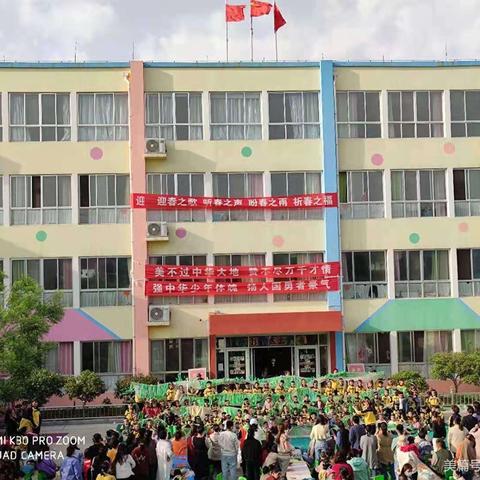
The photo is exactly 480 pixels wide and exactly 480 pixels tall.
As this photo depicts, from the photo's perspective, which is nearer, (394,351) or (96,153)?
(96,153)

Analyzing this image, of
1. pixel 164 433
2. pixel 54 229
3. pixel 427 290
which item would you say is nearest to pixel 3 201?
pixel 54 229

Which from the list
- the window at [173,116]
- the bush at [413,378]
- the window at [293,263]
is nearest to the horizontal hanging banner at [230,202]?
the window at [293,263]

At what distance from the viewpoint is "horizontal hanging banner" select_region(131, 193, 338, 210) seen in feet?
118

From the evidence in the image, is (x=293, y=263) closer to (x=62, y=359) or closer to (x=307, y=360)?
(x=307, y=360)

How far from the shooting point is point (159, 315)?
35.6m

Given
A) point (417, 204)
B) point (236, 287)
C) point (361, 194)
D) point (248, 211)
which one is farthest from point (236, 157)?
point (417, 204)

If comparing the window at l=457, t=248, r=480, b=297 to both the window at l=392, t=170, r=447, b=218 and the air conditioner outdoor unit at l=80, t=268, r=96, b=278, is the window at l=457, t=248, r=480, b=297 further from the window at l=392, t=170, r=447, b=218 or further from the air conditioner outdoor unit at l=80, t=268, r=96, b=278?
the air conditioner outdoor unit at l=80, t=268, r=96, b=278

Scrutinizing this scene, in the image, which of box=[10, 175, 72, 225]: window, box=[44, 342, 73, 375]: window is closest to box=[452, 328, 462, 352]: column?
box=[44, 342, 73, 375]: window

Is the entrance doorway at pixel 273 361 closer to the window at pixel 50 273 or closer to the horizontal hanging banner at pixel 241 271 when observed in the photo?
the horizontal hanging banner at pixel 241 271

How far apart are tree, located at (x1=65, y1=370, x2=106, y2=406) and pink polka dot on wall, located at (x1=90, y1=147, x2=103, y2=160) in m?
8.44

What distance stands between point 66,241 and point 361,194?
452 inches

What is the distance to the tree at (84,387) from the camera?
107 ft

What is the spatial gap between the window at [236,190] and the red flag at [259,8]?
6596 millimetres

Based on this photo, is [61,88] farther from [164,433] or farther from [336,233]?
[164,433]
